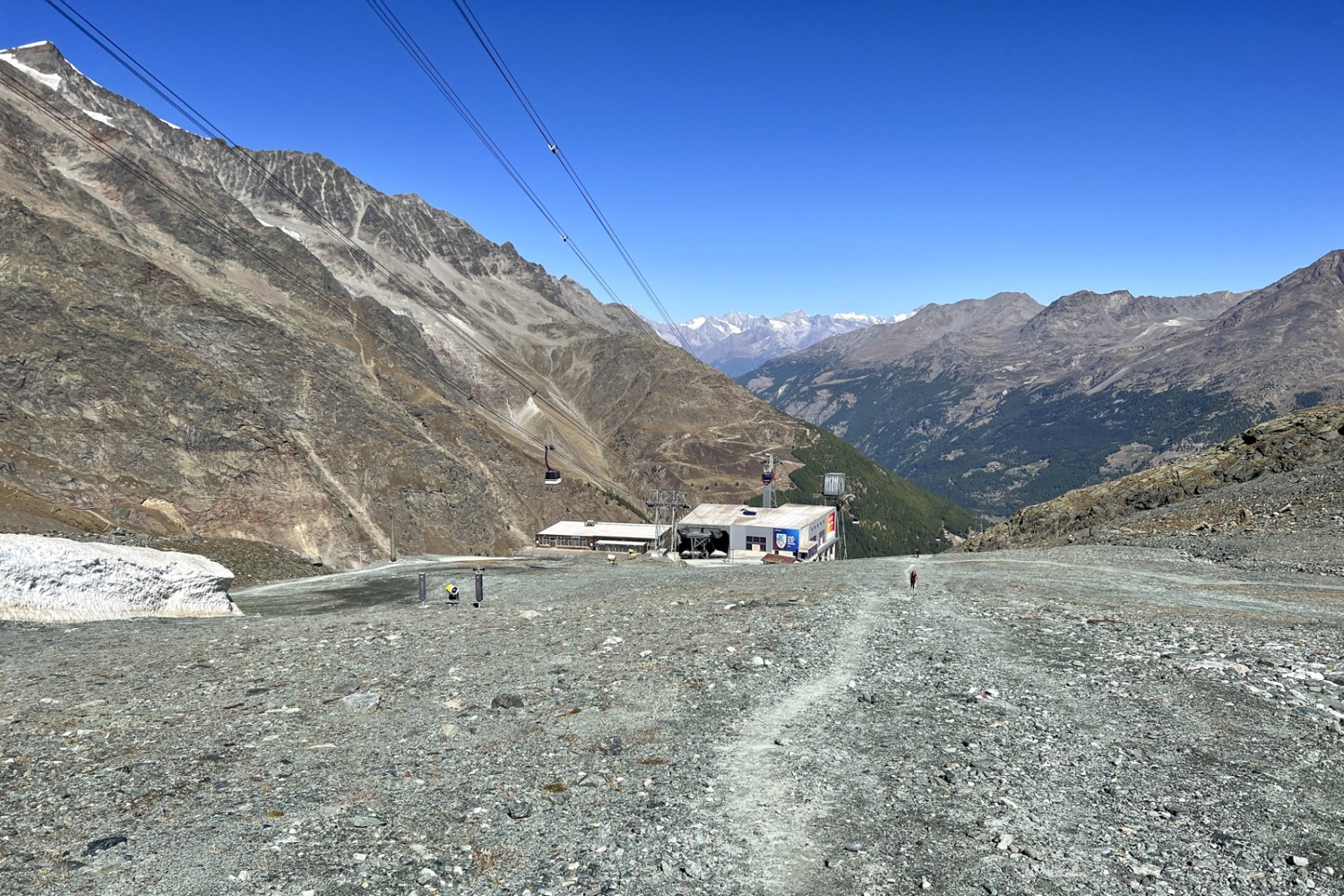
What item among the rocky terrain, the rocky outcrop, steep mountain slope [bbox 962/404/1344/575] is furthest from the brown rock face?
steep mountain slope [bbox 962/404/1344/575]

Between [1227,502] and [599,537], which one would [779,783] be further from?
[599,537]

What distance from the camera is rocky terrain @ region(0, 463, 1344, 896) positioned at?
777 cm

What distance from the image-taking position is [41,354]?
87.6 meters

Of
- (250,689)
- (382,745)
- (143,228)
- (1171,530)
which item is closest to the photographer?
(382,745)

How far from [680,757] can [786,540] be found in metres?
69.1

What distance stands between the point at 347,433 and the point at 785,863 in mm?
119419

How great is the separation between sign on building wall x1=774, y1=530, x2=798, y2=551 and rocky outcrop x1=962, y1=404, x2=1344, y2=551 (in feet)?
68.1

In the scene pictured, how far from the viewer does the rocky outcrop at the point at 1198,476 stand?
167ft

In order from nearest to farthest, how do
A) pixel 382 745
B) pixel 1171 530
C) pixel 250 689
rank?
1. pixel 382 745
2. pixel 250 689
3. pixel 1171 530

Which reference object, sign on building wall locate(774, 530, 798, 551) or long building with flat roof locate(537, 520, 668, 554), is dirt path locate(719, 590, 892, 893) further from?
long building with flat roof locate(537, 520, 668, 554)

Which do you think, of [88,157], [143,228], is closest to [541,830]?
[143,228]

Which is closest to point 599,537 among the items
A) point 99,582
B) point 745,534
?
point 745,534

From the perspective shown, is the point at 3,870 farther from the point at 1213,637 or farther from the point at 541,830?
the point at 1213,637

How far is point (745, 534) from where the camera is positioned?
79688mm
